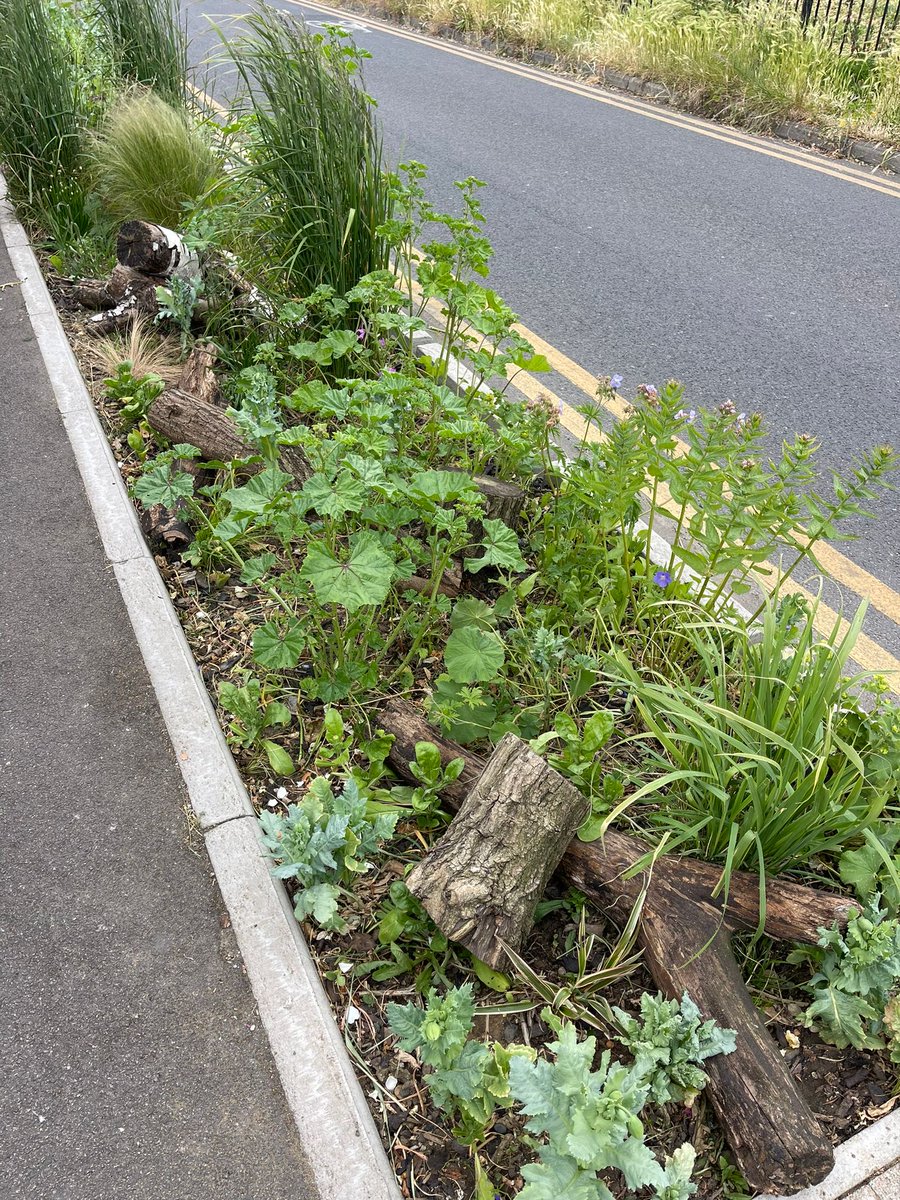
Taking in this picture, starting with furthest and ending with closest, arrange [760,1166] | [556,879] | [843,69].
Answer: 1. [843,69]
2. [556,879]
3. [760,1166]

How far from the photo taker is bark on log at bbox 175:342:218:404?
3.88 metres

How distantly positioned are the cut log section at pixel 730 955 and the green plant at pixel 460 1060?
38 centimetres

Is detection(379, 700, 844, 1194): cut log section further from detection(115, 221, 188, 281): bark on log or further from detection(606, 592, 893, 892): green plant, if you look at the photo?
detection(115, 221, 188, 281): bark on log

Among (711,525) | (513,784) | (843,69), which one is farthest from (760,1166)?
(843,69)

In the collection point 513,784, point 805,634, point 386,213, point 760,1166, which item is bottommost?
point 760,1166

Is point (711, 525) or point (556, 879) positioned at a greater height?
point (711, 525)

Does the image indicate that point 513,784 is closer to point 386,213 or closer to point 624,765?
point 624,765

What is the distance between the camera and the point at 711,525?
2.58 metres

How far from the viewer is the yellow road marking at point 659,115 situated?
7434 millimetres

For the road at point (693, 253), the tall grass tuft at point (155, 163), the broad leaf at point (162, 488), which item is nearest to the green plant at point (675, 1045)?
the road at point (693, 253)

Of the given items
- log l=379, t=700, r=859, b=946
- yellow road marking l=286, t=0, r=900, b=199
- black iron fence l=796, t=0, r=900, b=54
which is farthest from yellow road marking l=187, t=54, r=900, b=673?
black iron fence l=796, t=0, r=900, b=54

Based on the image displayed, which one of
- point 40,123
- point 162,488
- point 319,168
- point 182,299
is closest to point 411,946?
point 162,488

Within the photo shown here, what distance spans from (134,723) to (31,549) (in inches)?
40.9

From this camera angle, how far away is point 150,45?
6316 millimetres
